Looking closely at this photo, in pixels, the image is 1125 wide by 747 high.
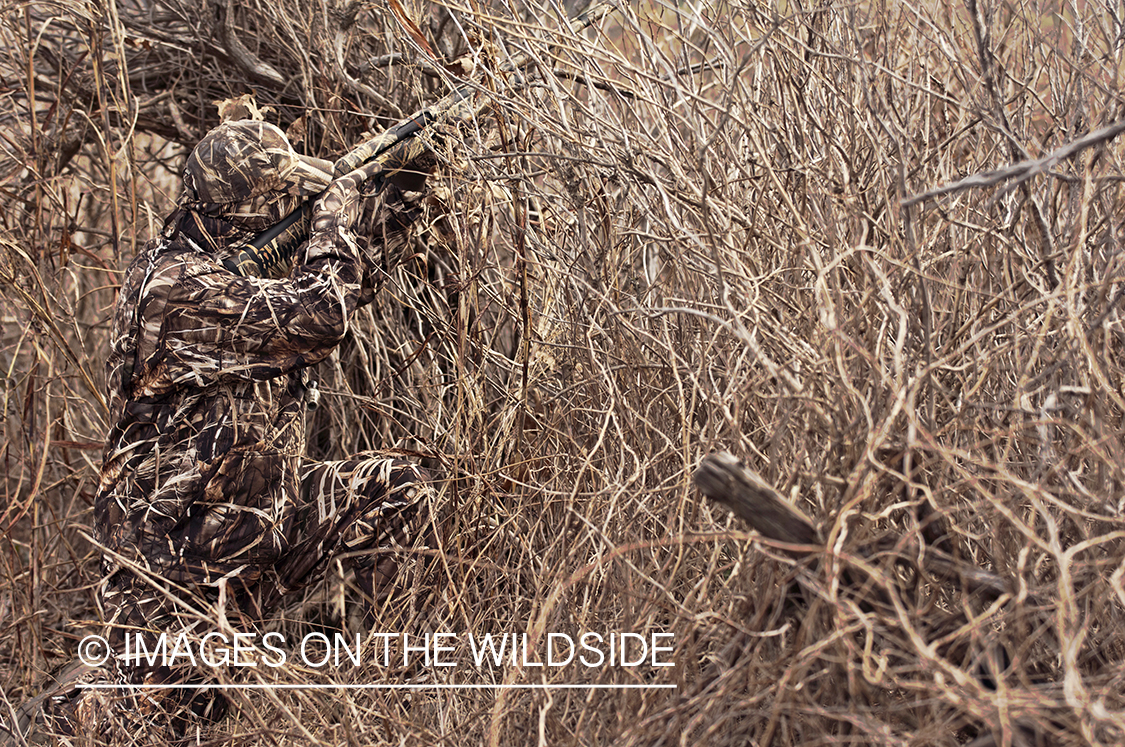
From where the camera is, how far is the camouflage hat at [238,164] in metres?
2.47

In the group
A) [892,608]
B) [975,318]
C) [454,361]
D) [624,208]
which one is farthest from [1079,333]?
[454,361]

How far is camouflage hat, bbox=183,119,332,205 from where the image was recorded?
2.47 metres

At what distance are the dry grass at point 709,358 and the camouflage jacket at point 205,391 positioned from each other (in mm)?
408

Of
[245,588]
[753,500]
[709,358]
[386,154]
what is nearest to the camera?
[753,500]

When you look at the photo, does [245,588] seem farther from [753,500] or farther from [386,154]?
[753,500]

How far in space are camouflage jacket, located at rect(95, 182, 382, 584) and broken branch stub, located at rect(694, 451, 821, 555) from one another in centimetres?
131

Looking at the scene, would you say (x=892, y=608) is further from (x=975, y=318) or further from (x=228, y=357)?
(x=228, y=357)

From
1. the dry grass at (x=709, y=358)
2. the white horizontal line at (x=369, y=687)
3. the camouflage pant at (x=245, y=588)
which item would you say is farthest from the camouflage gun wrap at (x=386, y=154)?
the white horizontal line at (x=369, y=687)

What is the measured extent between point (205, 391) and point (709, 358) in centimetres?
141

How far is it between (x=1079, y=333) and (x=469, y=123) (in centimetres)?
199

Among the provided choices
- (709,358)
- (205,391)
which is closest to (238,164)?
(205,391)

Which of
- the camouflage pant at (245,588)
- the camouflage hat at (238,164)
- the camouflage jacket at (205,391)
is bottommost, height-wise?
the camouflage pant at (245,588)

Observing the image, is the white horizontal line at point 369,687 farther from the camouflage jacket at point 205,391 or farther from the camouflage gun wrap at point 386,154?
the camouflage gun wrap at point 386,154

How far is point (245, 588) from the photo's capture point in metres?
2.60
